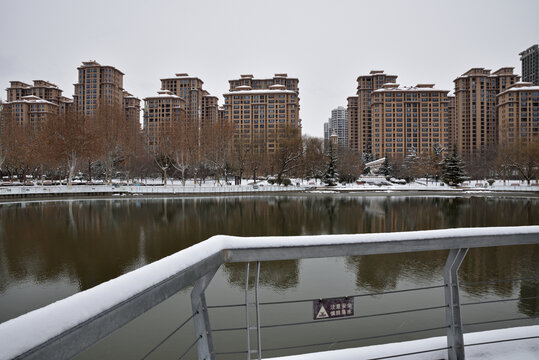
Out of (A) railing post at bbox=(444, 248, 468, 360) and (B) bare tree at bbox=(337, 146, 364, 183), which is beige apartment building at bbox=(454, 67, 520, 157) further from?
(A) railing post at bbox=(444, 248, 468, 360)

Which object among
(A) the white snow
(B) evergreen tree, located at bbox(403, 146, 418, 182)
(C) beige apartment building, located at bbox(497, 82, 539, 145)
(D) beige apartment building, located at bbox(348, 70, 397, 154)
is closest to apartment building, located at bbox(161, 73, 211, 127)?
(D) beige apartment building, located at bbox(348, 70, 397, 154)

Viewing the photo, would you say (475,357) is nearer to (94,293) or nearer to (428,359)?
(428,359)

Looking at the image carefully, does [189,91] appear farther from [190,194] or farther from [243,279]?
[243,279]

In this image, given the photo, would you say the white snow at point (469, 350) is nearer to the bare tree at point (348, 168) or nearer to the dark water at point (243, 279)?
the dark water at point (243, 279)

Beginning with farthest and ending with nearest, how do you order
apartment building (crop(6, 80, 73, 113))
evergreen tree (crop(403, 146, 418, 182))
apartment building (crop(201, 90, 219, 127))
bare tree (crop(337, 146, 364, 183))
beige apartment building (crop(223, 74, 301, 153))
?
apartment building (crop(201, 90, 219, 127)), apartment building (crop(6, 80, 73, 113)), beige apartment building (crop(223, 74, 301, 153)), evergreen tree (crop(403, 146, 418, 182)), bare tree (crop(337, 146, 364, 183))

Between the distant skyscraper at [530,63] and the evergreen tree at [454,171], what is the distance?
167 m

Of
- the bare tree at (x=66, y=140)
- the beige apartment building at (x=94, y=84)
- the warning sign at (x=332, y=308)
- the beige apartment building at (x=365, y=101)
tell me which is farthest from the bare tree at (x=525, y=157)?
the beige apartment building at (x=94, y=84)

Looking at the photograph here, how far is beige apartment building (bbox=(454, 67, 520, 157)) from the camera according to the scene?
142 meters

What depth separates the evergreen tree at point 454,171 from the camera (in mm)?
59416

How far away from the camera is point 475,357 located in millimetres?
2795

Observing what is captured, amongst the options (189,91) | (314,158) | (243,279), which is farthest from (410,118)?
(243,279)

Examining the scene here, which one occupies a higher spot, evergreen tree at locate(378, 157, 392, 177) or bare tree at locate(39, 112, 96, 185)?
bare tree at locate(39, 112, 96, 185)

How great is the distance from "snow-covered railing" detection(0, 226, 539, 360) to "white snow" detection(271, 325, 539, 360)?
206 millimetres

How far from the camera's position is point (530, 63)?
19012 centimetres
